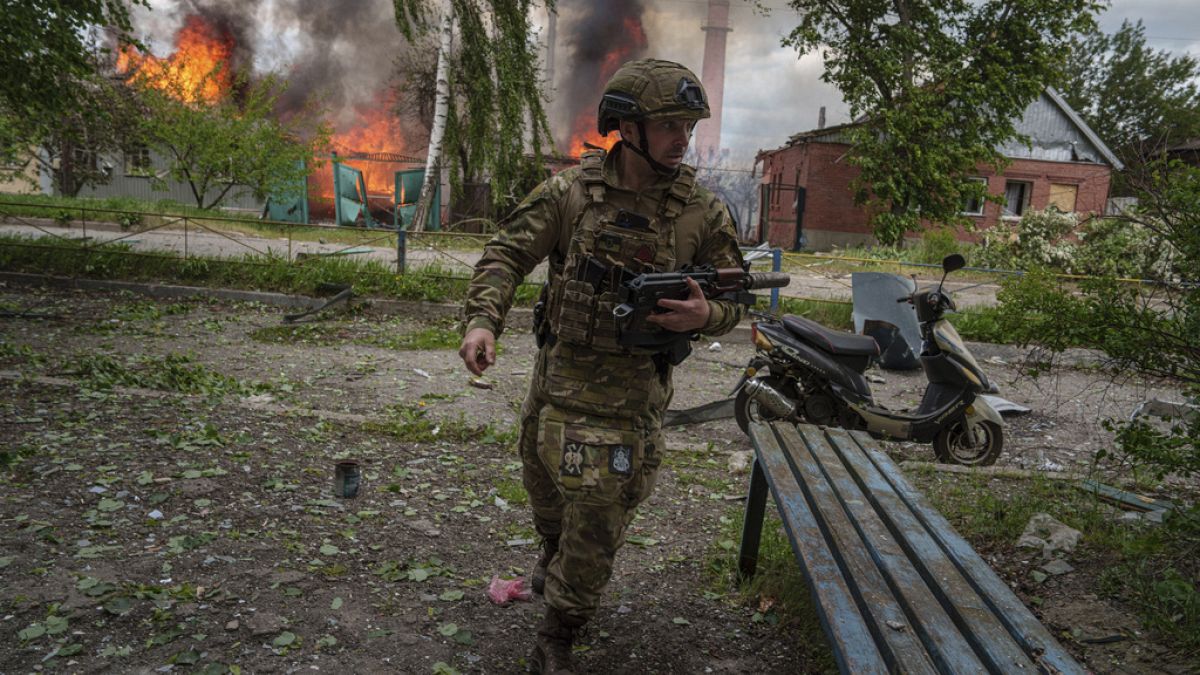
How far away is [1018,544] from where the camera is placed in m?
3.81

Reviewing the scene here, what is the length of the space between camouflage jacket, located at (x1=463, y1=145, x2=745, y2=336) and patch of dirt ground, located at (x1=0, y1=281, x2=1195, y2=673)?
4.21ft

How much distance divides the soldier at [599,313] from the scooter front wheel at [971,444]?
132 inches

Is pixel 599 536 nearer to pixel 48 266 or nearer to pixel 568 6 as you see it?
pixel 48 266

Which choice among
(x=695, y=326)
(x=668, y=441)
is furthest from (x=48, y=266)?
(x=695, y=326)

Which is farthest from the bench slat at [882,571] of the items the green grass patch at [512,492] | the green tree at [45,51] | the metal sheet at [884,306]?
the green tree at [45,51]

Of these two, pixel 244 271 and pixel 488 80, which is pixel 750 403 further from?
pixel 488 80

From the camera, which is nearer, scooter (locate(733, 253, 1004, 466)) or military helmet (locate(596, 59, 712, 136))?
military helmet (locate(596, 59, 712, 136))

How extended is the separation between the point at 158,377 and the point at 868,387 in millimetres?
5303

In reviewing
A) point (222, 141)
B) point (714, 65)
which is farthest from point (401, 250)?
point (714, 65)

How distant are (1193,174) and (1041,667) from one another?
2190 millimetres

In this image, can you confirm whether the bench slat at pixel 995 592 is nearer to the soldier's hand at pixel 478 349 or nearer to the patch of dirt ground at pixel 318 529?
the patch of dirt ground at pixel 318 529

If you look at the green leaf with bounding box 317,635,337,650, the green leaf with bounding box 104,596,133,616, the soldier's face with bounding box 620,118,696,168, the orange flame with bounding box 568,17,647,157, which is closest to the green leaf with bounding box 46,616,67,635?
the green leaf with bounding box 104,596,133,616

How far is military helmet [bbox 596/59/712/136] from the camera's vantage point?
276 centimetres

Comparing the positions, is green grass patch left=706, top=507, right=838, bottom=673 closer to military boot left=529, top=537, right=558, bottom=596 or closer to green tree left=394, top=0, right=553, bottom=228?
military boot left=529, top=537, right=558, bottom=596
